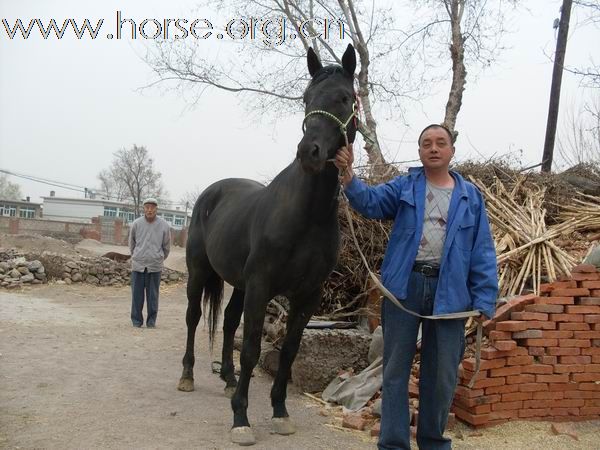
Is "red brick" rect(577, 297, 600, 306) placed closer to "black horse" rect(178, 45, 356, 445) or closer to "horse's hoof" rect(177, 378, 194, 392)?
"black horse" rect(178, 45, 356, 445)

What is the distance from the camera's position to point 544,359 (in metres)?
4.03

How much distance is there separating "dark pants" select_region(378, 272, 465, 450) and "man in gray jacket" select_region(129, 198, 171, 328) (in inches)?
241

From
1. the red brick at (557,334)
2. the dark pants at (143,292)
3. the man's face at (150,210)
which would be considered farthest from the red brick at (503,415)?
the man's face at (150,210)

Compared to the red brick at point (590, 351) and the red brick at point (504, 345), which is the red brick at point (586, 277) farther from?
the red brick at point (504, 345)

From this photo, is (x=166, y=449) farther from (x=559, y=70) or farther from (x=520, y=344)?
(x=559, y=70)

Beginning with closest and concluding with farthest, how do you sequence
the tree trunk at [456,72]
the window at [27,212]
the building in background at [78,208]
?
the tree trunk at [456,72]
the window at [27,212]
the building in background at [78,208]

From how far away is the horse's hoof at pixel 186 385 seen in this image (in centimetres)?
473

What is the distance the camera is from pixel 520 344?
405cm

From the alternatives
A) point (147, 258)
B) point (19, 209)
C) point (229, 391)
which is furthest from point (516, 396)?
point (19, 209)

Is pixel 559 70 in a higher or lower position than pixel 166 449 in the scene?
higher

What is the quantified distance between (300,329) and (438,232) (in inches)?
59.1

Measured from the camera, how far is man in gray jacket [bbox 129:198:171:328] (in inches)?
322

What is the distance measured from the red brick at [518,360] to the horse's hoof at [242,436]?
81.5 inches

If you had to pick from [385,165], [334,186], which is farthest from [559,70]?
[334,186]
